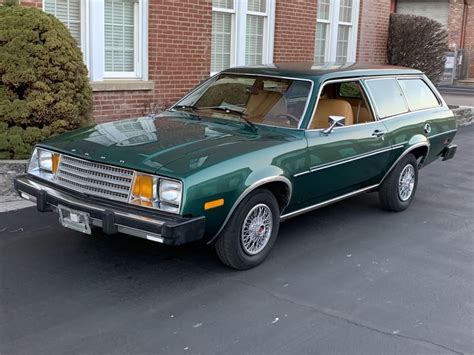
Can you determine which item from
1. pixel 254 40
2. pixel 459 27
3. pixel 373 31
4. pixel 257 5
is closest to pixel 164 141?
pixel 254 40

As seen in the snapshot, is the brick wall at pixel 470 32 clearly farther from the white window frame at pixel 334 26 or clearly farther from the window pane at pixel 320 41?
the window pane at pixel 320 41

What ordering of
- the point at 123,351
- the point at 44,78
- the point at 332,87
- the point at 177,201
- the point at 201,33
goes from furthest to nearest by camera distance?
the point at 201,33 < the point at 44,78 < the point at 332,87 < the point at 177,201 < the point at 123,351

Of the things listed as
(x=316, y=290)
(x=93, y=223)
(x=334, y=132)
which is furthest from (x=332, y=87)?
(x=93, y=223)

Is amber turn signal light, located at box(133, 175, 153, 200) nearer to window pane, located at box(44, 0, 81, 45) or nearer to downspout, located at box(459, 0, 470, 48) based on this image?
window pane, located at box(44, 0, 81, 45)

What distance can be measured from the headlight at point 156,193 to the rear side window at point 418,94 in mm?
3685

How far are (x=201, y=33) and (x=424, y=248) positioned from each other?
20.5 feet

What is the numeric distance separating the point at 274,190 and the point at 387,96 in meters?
2.26

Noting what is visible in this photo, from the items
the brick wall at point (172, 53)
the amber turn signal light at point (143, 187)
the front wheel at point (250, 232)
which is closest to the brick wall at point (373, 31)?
the brick wall at point (172, 53)

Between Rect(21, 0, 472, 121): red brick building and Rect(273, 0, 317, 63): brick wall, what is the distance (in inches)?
0.8

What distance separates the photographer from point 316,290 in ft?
14.9

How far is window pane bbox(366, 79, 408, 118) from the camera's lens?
21.1 ft

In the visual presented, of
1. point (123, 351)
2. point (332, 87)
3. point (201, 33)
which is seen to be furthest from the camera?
point (201, 33)

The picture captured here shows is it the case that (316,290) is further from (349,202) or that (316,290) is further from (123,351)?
(349,202)

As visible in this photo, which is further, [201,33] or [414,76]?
[201,33]
